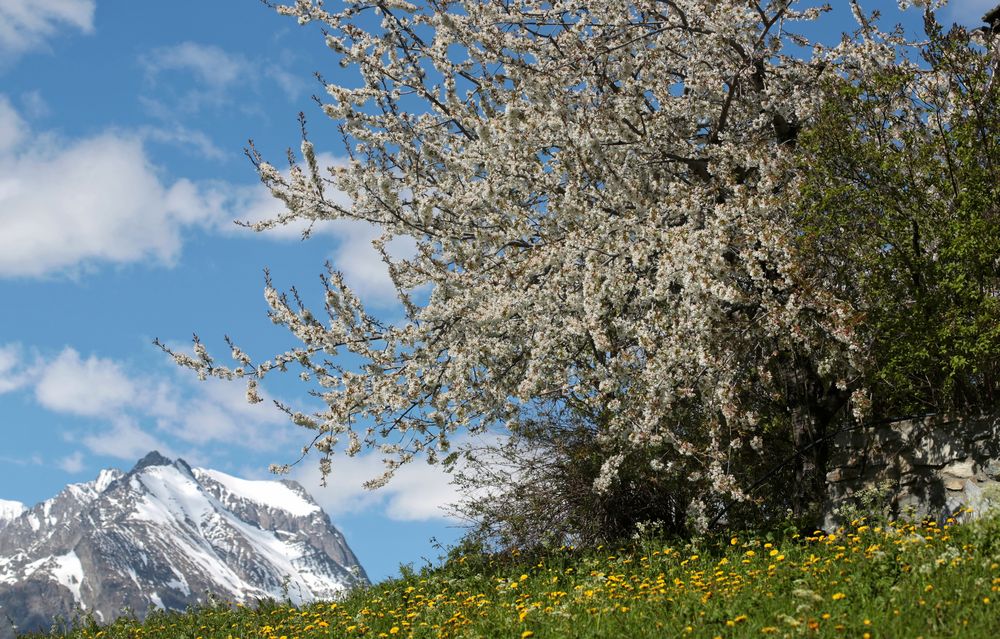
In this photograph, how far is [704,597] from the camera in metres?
7.47

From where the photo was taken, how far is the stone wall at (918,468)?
1023 centimetres

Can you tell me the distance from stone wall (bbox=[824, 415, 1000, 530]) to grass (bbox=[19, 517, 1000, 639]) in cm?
90

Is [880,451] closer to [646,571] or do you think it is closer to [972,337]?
[972,337]

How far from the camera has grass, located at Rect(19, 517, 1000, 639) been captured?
6.44m

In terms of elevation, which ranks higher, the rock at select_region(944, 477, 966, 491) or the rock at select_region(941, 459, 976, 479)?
the rock at select_region(941, 459, 976, 479)

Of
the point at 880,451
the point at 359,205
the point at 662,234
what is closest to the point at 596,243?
the point at 662,234

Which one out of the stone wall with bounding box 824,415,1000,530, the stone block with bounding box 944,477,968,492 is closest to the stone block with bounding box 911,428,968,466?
the stone wall with bounding box 824,415,1000,530

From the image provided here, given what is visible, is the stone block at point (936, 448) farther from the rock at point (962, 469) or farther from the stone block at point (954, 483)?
the stone block at point (954, 483)

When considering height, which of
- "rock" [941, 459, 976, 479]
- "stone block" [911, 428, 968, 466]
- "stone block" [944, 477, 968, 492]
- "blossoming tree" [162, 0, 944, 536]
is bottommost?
"stone block" [944, 477, 968, 492]

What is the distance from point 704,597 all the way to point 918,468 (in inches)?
190

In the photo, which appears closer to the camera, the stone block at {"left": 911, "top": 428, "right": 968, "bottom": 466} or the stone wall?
the stone wall

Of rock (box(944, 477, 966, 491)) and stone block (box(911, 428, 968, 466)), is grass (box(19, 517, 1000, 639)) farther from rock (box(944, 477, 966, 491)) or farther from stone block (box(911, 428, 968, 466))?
stone block (box(911, 428, 968, 466))

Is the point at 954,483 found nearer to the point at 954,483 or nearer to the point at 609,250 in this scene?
the point at 954,483

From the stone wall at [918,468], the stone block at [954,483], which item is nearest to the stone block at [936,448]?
the stone wall at [918,468]
